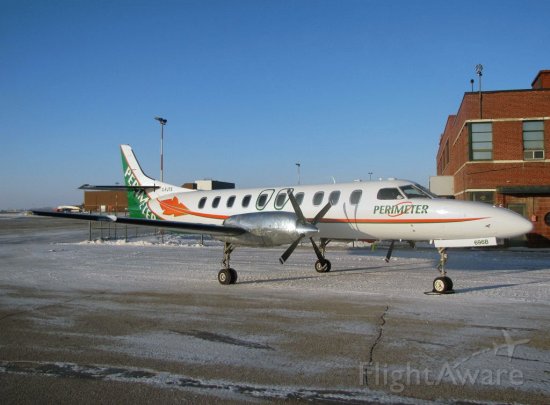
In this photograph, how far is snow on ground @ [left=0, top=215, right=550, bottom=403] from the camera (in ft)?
18.2

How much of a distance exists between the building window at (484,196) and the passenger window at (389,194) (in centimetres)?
1535

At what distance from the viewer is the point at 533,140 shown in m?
25.9

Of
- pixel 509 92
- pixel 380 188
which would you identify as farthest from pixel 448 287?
pixel 509 92

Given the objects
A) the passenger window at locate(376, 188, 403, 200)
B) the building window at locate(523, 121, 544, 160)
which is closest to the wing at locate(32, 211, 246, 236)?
the passenger window at locate(376, 188, 403, 200)

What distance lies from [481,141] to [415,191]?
1657 centimetres

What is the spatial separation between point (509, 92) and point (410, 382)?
83.9 feet

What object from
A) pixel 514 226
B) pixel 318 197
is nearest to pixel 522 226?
pixel 514 226

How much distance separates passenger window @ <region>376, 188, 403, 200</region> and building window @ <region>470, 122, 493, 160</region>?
1617 centimetres

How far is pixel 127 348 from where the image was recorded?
22.5 feet

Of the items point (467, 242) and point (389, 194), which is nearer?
point (467, 242)

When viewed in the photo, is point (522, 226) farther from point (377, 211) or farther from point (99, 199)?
point (99, 199)

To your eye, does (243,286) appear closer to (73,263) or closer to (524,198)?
(73,263)

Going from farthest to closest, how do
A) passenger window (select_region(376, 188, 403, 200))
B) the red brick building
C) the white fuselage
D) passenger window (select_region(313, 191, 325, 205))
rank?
the red brick building
passenger window (select_region(313, 191, 325, 205))
passenger window (select_region(376, 188, 403, 200))
the white fuselage

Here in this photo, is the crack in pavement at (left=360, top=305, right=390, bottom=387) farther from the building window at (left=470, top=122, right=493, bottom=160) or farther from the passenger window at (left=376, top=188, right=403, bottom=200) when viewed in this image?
the building window at (left=470, top=122, right=493, bottom=160)
